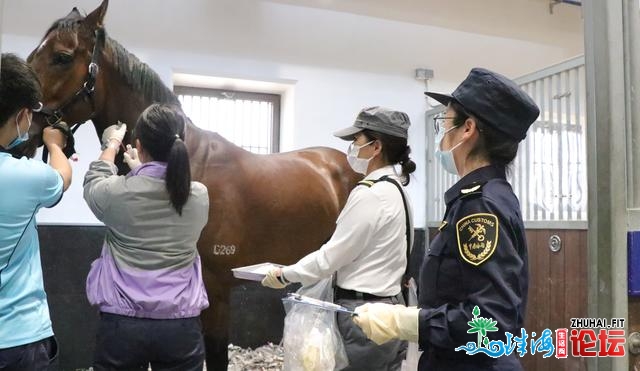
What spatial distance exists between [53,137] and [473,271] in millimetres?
1388

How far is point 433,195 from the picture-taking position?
386cm

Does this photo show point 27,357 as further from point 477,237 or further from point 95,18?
point 95,18

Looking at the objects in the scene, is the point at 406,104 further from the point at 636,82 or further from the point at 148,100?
the point at 636,82

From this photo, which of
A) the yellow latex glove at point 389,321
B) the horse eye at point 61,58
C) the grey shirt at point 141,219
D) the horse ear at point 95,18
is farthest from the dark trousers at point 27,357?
the horse ear at point 95,18

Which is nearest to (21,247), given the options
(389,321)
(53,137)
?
(53,137)

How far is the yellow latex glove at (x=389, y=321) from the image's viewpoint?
860 mm

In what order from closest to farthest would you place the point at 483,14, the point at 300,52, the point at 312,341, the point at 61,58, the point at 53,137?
the point at 312,341 → the point at 53,137 → the point at 61,58 → the point at 300,52 → the point at 483,14

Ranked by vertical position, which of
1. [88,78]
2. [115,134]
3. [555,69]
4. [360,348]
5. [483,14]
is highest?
[483,14]

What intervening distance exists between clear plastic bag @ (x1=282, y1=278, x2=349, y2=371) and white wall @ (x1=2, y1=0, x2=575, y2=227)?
7.47 ft

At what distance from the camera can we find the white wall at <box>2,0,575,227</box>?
10.5 ft

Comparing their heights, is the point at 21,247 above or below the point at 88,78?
below

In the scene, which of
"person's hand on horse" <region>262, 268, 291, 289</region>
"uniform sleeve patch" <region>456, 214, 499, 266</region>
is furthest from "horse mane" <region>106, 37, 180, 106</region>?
"uniform sleeve patch" <region>456, 214, 499, 266</region>

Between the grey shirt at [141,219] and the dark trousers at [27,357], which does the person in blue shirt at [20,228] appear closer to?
the dark trousers at [27,357]

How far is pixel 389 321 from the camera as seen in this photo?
90 centimetres
